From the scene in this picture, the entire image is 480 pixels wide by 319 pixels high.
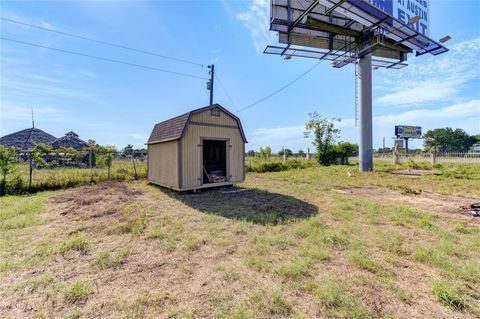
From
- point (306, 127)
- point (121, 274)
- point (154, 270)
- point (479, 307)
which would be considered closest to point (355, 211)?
point (479, 307)

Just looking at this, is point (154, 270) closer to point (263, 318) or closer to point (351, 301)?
point (263, 318)

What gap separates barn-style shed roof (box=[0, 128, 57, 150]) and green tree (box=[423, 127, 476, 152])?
7490 cm

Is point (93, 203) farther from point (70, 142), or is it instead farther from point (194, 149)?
point (70, 142)

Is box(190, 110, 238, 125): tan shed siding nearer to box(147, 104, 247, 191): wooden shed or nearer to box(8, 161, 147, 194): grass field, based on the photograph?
box(147, 104, 247, 191): wooden shed

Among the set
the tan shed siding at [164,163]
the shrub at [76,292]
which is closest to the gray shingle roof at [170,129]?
the tan shed siding at [164,163]

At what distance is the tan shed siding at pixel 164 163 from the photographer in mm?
6777

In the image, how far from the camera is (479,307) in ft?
5.86

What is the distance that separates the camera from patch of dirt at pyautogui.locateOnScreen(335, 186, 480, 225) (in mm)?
4668

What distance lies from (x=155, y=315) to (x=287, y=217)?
121 inches

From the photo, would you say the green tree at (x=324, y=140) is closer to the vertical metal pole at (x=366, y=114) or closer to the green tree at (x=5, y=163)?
the vertical metal pole at (x=366, y=114)

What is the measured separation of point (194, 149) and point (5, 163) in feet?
19.2

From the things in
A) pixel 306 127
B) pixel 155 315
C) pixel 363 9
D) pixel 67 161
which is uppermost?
pixel 363 9

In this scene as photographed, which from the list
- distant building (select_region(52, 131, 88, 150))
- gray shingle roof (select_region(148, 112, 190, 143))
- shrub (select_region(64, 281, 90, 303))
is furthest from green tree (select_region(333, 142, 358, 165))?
distant building (select_region(52, 131, 88, 150))

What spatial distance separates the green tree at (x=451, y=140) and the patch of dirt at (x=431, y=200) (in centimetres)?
6195
